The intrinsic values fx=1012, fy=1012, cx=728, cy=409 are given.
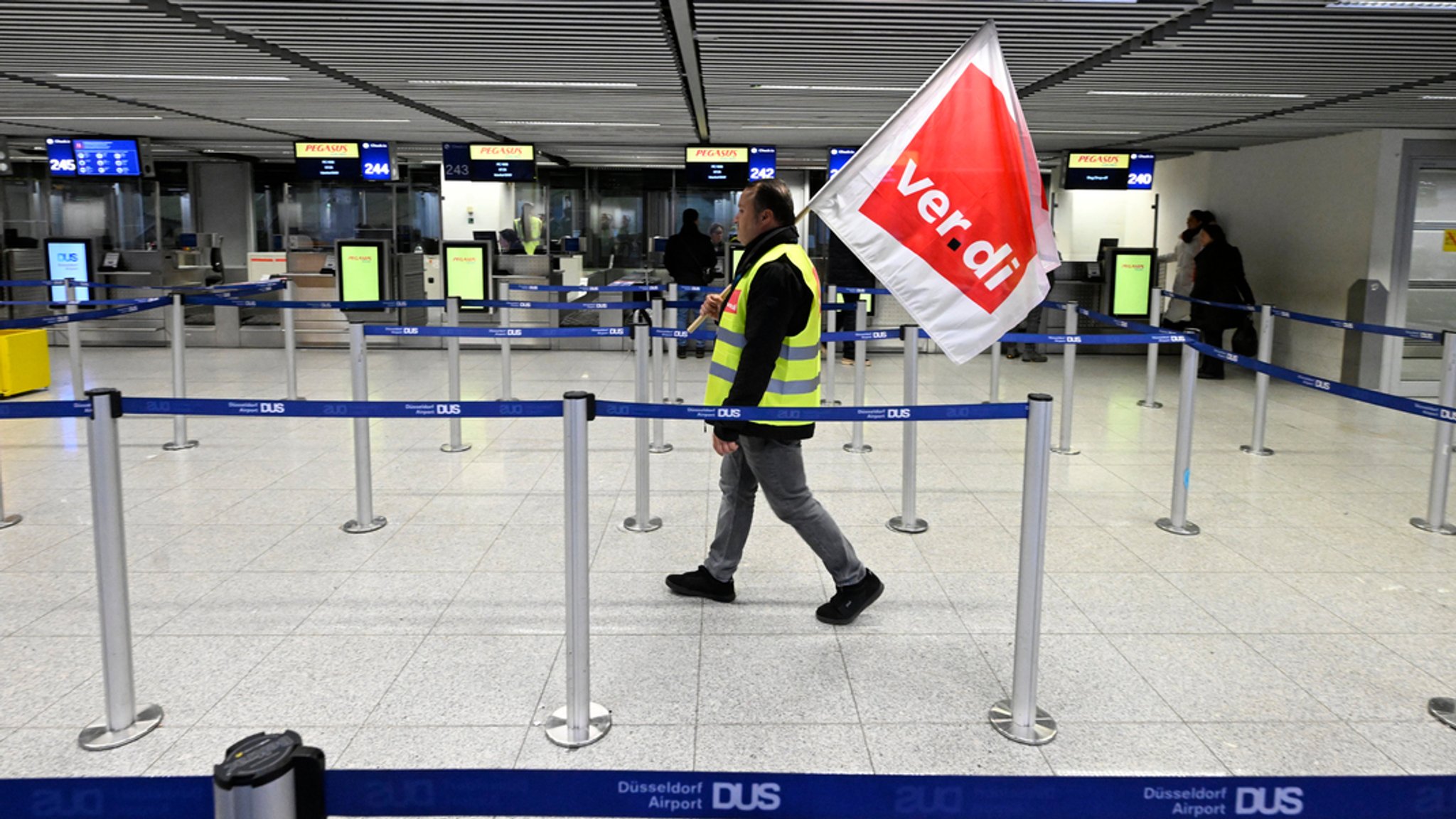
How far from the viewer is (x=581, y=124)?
12.7 meters

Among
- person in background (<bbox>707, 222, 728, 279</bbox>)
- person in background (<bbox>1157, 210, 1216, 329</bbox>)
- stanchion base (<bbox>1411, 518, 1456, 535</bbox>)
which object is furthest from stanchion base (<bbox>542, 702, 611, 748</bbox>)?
person in background (<bbox>707, 222, 728, 279</bbox>)

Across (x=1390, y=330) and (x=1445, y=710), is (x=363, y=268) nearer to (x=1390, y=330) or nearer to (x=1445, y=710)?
(x=1390, y=330)

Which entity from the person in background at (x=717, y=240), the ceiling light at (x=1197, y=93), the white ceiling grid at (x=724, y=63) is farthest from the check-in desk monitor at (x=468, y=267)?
the ceiling light at (x=1197, y=93)

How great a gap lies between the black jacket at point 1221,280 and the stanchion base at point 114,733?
39.0 ft

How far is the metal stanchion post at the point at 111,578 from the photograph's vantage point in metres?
3.18

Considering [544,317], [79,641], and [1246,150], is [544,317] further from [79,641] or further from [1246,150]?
[79,641]

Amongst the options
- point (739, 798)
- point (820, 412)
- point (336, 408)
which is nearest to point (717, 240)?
point (820, 412)

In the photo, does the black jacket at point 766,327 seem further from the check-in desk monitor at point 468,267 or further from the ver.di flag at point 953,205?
the check-in desk monitor at point 468,267

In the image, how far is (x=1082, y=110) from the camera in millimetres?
10086

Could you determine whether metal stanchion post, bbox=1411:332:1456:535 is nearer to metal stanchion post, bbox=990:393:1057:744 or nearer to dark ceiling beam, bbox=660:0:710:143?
metal stanchion post, bbox=990:393:1057:744

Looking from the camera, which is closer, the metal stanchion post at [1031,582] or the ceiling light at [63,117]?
the metal stanchion post at [1031,582]

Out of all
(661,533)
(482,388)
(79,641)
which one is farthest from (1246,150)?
(79,641)

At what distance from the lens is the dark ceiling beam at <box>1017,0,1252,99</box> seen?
18.1 ft

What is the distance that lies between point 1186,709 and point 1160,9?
3.93 metres
